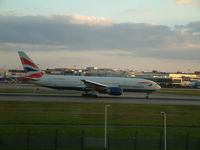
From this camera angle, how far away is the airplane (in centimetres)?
4553

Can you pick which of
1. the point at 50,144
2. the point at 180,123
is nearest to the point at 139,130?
the point at 180,123

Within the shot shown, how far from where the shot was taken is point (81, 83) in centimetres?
4644

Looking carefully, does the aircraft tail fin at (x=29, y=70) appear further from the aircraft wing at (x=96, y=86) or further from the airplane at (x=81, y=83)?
the aircraft wing at (x=96, y=86)

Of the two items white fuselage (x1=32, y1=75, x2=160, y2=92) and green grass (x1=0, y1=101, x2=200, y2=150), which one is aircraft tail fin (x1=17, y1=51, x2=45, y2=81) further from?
green grass (x1=0, y1=101, x2=200, y2=150)

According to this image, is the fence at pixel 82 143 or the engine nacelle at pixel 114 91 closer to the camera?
the fence at pixel 82 143

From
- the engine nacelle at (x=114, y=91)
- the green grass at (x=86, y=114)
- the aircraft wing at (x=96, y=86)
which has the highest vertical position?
the aircraft wing at (x=96, y=86)

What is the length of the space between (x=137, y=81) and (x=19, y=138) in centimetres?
3512

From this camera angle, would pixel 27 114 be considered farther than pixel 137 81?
No

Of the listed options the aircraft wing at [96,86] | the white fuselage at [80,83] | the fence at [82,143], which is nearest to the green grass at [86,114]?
the fence at [82,143]

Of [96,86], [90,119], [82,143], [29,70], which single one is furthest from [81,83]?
[82,143]

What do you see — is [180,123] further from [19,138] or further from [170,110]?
[19,138]

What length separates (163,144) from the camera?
1619 centimetres

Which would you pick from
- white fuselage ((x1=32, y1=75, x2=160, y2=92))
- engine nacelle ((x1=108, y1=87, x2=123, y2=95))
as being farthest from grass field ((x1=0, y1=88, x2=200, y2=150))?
white fuselage ((x1=32, y1=75, x2=160, y2=92))

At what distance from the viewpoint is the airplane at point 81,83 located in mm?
45531
